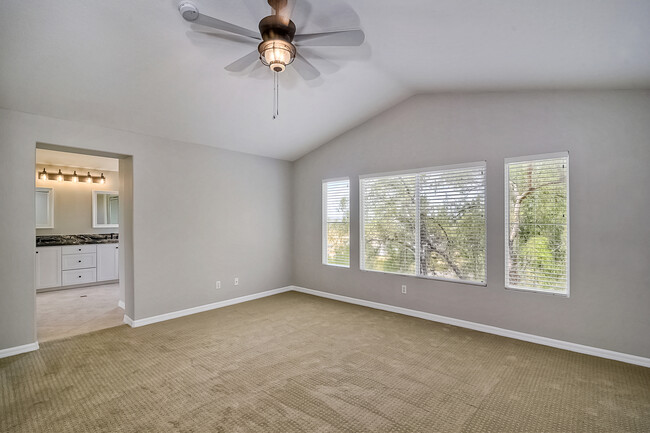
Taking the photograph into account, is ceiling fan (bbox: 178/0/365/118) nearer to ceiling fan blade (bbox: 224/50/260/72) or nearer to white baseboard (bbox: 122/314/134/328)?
ceiling fan blade (bbox: 224/50/260/72)

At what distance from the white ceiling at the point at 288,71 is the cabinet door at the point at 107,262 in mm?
3932

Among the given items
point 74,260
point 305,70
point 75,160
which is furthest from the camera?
point 74,260

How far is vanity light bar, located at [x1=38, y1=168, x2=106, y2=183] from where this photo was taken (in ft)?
20.7

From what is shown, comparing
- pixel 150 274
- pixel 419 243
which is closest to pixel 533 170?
pixel 419 243

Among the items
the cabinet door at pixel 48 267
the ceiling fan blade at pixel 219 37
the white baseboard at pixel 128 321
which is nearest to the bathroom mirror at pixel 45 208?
the cabinet door at pixel 48 267

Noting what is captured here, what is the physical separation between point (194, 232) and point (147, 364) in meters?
2.06

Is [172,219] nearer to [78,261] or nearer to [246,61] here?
[246,61]

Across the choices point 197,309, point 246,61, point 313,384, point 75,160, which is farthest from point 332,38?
point 75,160

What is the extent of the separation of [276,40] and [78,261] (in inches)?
261

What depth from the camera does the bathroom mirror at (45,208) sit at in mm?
6379

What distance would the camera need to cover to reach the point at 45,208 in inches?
254

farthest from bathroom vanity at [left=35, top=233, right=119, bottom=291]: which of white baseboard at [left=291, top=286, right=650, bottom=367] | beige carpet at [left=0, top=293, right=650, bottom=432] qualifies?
white baseboard at [left=291, top=286, right=650, bottom=367]

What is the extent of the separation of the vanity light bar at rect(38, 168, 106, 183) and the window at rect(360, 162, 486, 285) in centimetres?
598

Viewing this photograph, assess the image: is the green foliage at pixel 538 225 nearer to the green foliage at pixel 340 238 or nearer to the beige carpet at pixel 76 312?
the green foliage at pixel 340 238
